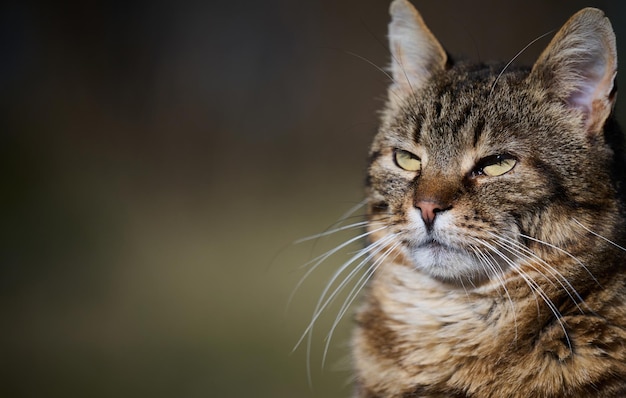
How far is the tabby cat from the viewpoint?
1.31m

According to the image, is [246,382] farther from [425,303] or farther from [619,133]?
[619,133]

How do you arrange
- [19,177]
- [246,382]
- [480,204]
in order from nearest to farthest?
[480,204]
[246,382]
[19,177]

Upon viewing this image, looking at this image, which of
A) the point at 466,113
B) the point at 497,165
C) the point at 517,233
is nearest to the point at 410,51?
the point at 466,113

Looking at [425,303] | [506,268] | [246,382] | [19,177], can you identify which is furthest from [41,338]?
[506,268]

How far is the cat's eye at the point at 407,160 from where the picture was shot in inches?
58.7

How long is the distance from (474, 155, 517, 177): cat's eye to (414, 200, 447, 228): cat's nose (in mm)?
126

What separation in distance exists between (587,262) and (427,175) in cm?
34

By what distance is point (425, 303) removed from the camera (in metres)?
1.50

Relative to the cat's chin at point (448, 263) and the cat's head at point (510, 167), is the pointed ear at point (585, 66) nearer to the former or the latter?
the cat's head at point (510, 167)

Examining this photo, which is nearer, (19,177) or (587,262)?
(587,262)

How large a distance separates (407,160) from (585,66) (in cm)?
39

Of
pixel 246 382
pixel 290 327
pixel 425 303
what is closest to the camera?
pixel 425 303

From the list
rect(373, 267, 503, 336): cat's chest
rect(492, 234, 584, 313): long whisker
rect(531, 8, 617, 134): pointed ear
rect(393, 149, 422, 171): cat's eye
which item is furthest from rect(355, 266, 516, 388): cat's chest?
rect(531, 8, 617, 134): pointed ear

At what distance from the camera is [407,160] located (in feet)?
4.97
